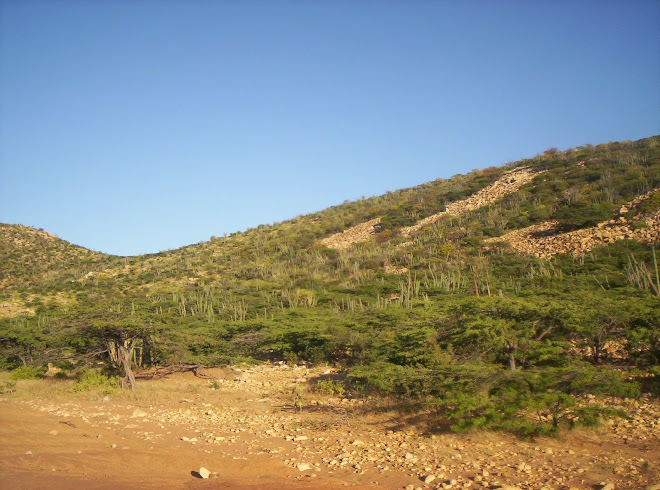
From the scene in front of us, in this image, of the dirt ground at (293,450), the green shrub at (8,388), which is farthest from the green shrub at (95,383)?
the green shrub at (8,388)

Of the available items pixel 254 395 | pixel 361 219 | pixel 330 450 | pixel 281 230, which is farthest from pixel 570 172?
pixel 330 450

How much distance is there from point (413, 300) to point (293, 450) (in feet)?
49.6

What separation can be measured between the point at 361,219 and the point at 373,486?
52018mm

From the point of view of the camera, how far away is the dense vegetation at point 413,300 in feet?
31.3

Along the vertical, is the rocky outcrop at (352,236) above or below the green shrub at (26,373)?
above

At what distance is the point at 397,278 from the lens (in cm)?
3322

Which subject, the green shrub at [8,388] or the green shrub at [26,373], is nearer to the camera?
the green shrub at [8,388]

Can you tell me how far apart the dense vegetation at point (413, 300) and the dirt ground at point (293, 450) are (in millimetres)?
563

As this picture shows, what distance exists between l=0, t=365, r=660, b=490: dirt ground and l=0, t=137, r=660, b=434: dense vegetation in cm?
56

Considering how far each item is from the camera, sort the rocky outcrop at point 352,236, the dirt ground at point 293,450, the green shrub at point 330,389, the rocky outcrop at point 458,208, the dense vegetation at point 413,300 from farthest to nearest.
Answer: the rocky outcrop at point 352,236
the rocky outcrop at point 458,208
the green shrub at point 330,389
the dense vegetation at point 413,300
the dirt ground at point 293,450

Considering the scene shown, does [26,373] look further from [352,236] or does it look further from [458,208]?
[458,208]

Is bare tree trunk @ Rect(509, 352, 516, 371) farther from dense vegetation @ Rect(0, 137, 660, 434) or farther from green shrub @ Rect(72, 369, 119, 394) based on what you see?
green shrub @ Rect(72, 369, 119, 394)

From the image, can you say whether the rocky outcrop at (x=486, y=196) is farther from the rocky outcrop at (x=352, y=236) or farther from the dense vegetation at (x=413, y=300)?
the rocky outcrop at (x=352, y=236)

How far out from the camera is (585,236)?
110 feet
